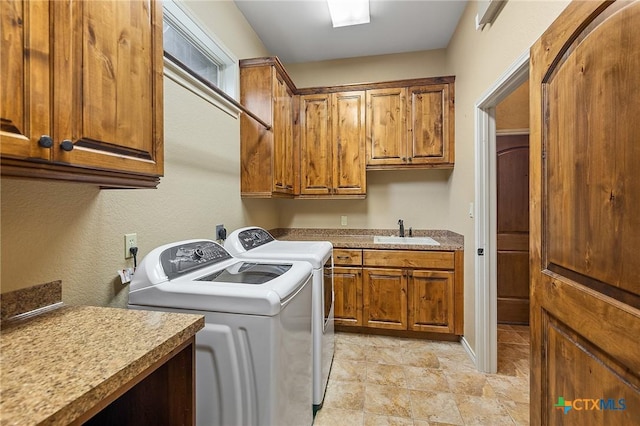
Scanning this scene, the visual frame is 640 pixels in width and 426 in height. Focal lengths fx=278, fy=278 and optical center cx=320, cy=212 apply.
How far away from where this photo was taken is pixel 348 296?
270 centimetres

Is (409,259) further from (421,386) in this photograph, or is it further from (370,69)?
(370,69)

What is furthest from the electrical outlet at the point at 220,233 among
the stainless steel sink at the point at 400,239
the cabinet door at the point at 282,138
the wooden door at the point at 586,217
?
the wooden door at the point at 586,217

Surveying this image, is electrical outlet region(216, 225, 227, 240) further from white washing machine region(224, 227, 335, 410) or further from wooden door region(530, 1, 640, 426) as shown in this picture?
wooden door region(530, 1, 640, 426)

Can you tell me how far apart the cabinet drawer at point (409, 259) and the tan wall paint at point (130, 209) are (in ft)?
4.06

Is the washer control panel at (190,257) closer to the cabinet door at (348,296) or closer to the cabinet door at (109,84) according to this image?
the cabinet door at (109,84)

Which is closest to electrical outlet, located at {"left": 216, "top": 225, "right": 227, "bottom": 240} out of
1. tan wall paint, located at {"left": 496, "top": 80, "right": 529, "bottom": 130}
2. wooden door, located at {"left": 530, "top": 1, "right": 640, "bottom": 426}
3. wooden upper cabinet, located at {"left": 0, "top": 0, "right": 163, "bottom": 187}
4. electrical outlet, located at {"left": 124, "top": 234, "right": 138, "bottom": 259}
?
electrical outlet, located at {"left": 124, "top": 234, "right": 138, "bottom": 259}

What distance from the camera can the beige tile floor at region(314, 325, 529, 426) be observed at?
5.45 feet

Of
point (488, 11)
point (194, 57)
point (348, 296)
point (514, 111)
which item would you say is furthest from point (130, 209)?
point (514, 111)

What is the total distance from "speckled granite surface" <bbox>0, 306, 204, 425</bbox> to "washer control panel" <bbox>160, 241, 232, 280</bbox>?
34cm

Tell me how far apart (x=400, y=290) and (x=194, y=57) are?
2547mm

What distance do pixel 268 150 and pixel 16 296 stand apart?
1787 millimetres

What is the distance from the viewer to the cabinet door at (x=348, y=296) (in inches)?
106

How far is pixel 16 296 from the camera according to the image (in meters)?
0.88

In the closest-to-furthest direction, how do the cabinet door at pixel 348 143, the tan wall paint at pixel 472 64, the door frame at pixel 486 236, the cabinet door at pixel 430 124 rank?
1. the tan wall paint at pixel 472 64
2. the door frame at pixel 486 236
3. the cabinet door at pixel 430 124
4. the cabinet door at pixel 348 143
